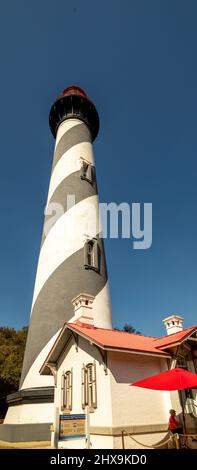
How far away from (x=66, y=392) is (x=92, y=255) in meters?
5.85

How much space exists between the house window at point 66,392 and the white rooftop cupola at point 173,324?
386 centimetres

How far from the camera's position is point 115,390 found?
7715mm

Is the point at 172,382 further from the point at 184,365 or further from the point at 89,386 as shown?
the point at 184,365

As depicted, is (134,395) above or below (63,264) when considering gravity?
below

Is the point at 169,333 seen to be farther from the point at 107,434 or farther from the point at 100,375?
the point at 107,434

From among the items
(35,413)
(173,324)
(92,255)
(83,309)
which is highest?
(92,255)

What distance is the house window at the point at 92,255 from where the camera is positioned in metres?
13.4

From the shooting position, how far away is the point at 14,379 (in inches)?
738

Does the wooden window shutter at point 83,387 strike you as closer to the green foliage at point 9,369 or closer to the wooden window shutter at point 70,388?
the wooden window shutter at point 70,388

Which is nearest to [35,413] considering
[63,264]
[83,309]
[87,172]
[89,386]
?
[89,386]

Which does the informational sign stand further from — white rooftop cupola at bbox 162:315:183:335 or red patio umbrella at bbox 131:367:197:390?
white rooftop cupola at bbox 162:315:183:335

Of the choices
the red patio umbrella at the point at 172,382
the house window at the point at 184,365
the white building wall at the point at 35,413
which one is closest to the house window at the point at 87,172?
the house window at the point at 184,365

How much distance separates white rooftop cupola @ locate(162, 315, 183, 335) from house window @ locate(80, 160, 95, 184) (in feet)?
27.7

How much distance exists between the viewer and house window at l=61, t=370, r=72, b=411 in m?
9.51
